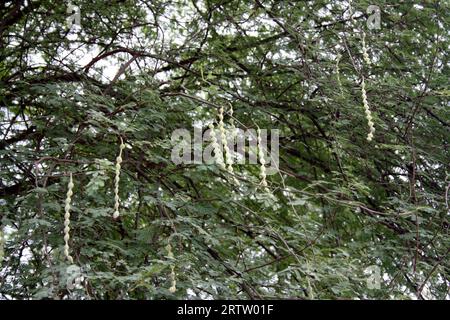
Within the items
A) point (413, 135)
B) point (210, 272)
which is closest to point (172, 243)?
point (210, 272)

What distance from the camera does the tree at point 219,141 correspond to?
299cm

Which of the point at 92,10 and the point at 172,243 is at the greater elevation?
the point at 92,10

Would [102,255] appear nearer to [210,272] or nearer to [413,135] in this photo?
[210,272]

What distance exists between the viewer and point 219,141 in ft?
11.7

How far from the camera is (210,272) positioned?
2.98 m

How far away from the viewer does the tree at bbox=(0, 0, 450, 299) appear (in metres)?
2.99

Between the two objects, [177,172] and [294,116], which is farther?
[294,116]

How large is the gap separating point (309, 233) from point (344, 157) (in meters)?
1.00

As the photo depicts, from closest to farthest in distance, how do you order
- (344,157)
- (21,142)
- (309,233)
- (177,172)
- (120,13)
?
(309,233) < (177,172) < (21,142) < (344,157) < (120,13)

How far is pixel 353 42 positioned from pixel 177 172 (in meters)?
1.19
